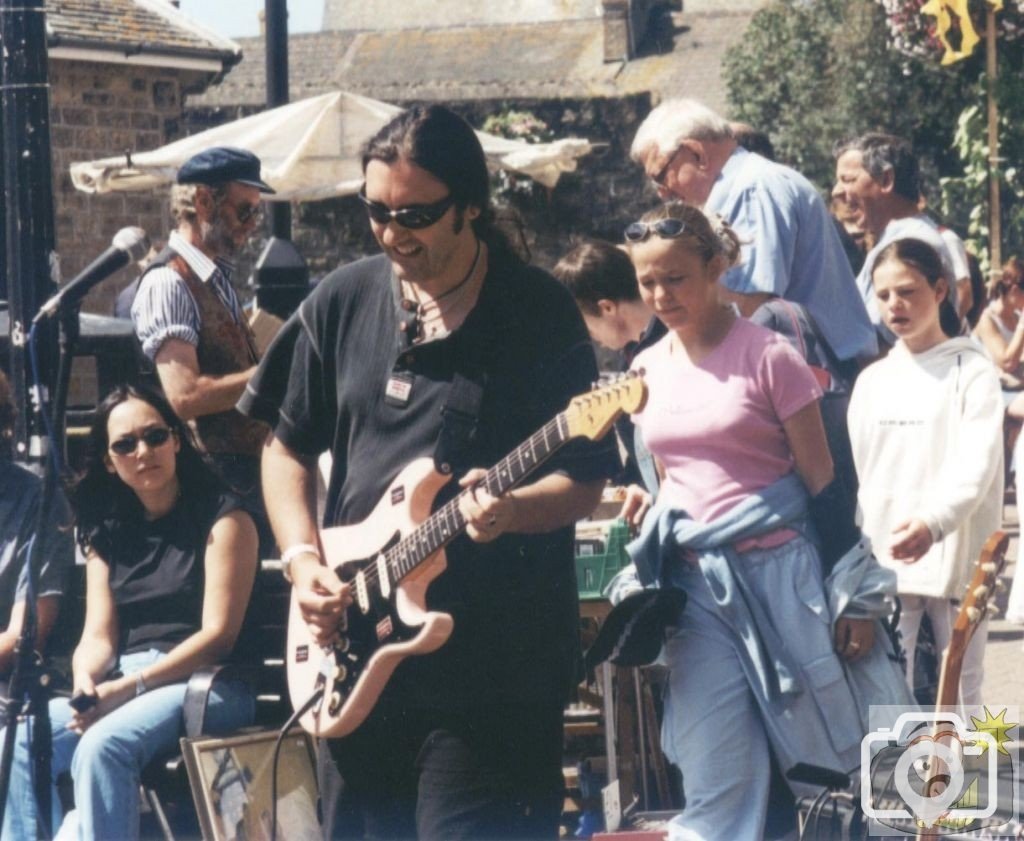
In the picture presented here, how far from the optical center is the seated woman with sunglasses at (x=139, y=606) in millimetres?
5371

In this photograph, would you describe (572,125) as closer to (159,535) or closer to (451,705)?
(159,535)

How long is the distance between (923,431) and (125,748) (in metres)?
2.30

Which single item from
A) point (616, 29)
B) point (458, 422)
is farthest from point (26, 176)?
point (616, 29)

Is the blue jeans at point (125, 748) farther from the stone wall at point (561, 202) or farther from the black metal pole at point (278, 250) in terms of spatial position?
the stone wall at point (561, 202)

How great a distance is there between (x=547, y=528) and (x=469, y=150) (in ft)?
2.47

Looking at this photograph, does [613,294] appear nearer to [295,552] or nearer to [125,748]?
[125,748]

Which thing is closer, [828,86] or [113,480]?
[113,480]

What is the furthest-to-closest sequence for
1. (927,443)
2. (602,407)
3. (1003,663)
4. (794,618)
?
(1003,663), (927,443), (794,618), (602,407)

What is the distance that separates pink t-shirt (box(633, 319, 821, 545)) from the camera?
4695 millimetres

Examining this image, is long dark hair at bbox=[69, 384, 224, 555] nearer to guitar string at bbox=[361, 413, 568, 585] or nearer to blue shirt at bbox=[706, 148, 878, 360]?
blue shirt at bbox=[706, 148, 878, 360]

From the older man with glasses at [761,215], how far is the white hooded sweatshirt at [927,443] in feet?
0.83

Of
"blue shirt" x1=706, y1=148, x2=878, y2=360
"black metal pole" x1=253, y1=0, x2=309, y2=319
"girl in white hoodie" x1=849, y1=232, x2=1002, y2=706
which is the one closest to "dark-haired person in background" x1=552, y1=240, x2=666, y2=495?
"blue shirt" x1=706, y1=148, x2=878, y2=360

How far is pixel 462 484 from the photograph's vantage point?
3.81 meters

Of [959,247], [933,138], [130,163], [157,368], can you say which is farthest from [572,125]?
[157,368]
